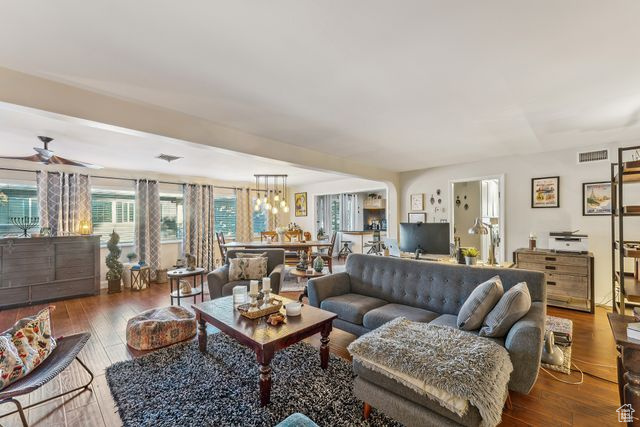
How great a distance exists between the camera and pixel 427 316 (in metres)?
2.52

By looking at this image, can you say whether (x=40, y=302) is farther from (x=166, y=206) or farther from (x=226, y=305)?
(x=226, y=305)

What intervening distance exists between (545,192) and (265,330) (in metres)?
4.78

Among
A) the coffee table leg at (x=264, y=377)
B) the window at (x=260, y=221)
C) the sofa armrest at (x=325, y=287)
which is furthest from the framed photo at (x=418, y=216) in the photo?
the coffee table leg at (x=264, y=377)

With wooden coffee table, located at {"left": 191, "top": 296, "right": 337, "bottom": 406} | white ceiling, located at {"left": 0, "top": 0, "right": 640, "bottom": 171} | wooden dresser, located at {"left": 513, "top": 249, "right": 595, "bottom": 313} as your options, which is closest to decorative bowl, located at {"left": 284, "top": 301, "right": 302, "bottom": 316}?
wooden coffee table, located at {"left": 191, "top": 296, "right": 337, "bottom": 406}

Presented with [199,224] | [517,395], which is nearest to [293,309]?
[517,395]

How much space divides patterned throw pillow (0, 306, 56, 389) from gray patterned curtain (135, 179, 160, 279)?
13.3ft

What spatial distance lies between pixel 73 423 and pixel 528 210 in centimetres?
596

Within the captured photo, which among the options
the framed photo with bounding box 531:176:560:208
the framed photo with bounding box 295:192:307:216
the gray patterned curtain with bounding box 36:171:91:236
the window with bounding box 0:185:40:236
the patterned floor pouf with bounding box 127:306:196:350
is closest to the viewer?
the patterned floor pouf with bounding box 127:306:196:350

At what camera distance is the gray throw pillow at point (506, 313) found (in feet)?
6.32

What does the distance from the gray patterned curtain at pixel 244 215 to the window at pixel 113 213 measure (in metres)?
2.40

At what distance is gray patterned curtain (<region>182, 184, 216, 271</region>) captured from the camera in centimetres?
654

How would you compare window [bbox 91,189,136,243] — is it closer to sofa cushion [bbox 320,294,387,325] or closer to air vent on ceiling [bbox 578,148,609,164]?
sofa cushion [bbox 320,294,387,325]

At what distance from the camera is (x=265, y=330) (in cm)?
215

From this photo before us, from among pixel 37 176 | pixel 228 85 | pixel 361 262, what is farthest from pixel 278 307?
pixel 37 176
